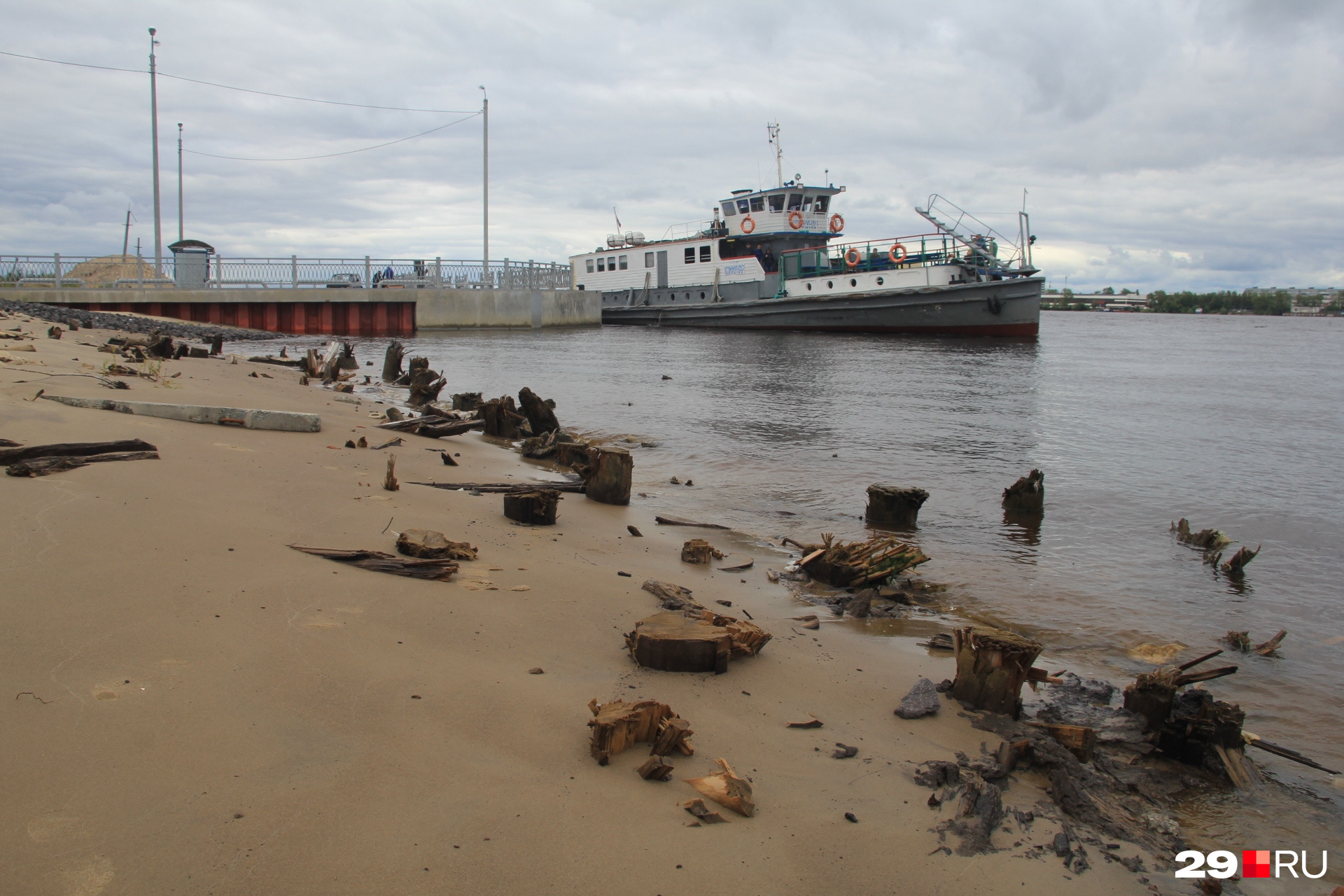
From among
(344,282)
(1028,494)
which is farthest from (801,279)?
(1028,494)

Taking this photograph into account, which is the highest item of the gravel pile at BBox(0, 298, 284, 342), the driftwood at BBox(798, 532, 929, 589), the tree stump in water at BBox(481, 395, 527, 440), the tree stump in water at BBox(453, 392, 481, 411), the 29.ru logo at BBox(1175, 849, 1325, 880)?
the gravel pile at BBox(0, 298, 284, 342)

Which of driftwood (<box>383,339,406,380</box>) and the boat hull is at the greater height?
the boat hull

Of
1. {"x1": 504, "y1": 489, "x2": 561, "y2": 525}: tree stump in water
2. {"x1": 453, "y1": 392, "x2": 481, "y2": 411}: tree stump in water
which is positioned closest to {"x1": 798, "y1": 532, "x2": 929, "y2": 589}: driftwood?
{"x1": 504, "y1": 489, "x2": 561, "y2": 525}: tree stump in water

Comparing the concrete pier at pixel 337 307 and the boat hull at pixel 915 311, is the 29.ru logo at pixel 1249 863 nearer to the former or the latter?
the concrete pier at pixel 337 307

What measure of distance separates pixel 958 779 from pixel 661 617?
127 centimetres

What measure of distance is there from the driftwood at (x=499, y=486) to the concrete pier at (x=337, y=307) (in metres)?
27.1

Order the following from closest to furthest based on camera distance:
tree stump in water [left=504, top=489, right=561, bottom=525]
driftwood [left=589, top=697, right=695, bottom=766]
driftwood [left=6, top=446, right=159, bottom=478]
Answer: driftwood [left=589, top=697, right=695, bottom=766]
driftwood [left=6, top=446, right=159, bottom=478]
tree stump in water [left=504, top=489, right=561, bottom=525]

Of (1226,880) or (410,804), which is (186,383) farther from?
(1226,880)

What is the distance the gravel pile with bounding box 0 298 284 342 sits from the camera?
1702cm

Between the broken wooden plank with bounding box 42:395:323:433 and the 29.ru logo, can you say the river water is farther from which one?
the broken wooden plank with bounding box 42:395:323:433

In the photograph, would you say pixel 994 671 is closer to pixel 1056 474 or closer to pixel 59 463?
pixel 59 463

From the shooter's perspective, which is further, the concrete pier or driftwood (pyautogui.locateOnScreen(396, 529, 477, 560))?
the concrete pier

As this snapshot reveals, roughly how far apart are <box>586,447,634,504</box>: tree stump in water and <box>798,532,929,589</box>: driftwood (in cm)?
185

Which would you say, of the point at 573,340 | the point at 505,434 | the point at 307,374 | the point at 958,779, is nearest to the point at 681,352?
the point at 573,340
